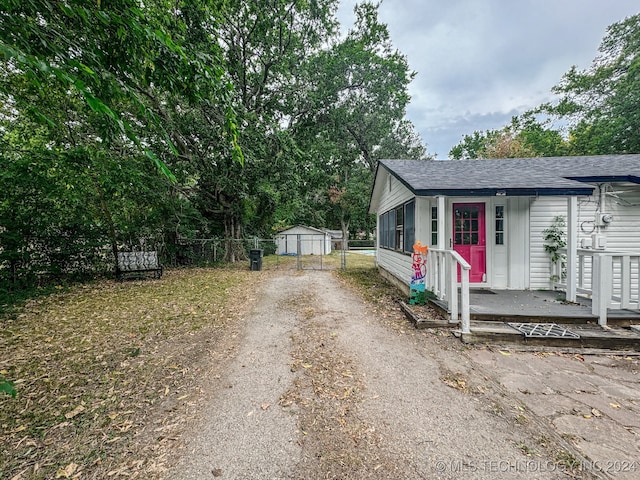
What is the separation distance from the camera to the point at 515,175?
219 inches

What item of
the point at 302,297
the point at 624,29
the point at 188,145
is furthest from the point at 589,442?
the point at 624,29

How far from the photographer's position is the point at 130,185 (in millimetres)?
8828

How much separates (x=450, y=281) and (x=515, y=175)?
3.19 meters

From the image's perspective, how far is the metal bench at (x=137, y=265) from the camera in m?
8.65

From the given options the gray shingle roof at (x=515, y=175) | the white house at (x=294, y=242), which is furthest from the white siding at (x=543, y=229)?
the white house at (x=294, y=242)

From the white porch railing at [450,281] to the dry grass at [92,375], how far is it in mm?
3781

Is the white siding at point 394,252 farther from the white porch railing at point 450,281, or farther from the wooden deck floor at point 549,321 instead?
the wooden deck floor at point 549,321

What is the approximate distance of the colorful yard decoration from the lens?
17.2ft

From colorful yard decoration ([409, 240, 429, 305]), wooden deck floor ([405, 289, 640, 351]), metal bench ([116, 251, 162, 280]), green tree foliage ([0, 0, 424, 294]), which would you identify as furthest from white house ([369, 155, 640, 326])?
metal bench ([116, 251, 162, 280])

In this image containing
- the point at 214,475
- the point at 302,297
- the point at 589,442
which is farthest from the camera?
the point at 302,297

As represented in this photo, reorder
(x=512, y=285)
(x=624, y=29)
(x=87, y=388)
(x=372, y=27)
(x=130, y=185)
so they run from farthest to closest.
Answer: (x=624, y=29), (x=372, y=27), (x=130, y=185), (x=512, y=285), (x=87, y=388)

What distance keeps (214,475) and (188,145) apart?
12489 millimetres

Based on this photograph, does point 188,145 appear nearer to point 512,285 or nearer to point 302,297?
point 302,297

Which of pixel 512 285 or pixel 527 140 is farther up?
pixel 527 140
